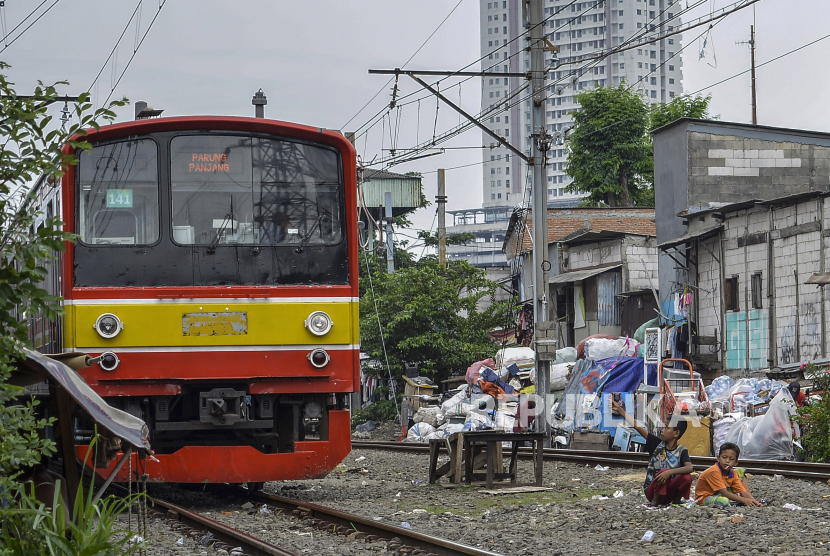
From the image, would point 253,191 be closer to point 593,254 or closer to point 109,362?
point 109,362

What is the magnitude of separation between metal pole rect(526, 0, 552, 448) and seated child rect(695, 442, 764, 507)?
858cm

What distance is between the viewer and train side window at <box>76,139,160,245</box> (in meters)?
9.90

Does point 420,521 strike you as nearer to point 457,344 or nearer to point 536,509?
point 536,509

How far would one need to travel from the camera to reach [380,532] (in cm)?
827

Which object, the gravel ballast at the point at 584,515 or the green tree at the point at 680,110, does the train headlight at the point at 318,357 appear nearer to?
the gravel ballast at the point at 584,515

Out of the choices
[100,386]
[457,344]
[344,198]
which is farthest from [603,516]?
[457,344]

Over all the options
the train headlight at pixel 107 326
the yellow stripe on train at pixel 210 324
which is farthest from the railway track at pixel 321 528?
the train headlight at pixel 107 326

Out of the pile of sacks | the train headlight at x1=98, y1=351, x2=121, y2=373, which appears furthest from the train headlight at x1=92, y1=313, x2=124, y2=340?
the pile of sacks

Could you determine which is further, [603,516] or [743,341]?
[743,341]

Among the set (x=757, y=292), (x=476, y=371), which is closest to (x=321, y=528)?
(x=757, y=292)

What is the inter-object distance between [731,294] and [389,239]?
18.2 m

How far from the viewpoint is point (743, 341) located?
2428 cm

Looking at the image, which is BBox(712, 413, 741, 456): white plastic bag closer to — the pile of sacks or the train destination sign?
the pile of sacks

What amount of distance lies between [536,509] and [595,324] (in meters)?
23.4
